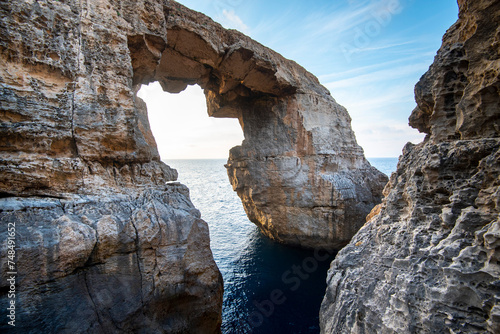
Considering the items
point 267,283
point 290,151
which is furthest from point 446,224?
point 290,151

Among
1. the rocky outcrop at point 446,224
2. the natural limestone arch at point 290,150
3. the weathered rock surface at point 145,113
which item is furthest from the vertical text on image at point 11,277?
the natural limestone arch at point 290,150

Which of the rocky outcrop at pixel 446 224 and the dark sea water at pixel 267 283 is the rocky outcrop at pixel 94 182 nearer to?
the dark sea water at pixel 267 283

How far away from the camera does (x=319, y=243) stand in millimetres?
10977

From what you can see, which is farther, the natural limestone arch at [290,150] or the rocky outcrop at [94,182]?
the natural limestone arch at [290,150]

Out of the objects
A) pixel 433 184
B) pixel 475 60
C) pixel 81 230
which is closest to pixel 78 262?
pixel 81 230

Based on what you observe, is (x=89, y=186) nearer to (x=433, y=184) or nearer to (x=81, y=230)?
(x=81, y=230)

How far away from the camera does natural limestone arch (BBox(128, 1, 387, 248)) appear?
9.72 meters

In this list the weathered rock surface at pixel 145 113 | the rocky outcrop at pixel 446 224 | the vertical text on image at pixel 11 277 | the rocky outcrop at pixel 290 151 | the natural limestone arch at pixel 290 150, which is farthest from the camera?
the rocky outcrop at pixel 290 151

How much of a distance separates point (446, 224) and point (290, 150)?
8.58m

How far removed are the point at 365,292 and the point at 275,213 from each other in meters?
8.44

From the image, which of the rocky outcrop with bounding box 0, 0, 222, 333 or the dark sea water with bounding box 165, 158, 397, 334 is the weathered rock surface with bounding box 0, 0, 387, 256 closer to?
the rocky outcrop with bounding box 0, 0, 222, 333

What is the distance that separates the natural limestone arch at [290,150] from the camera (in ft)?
31.9

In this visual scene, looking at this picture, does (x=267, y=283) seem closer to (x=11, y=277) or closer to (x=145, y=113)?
(x=11, y=277)

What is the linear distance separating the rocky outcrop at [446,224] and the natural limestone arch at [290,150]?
6833mm
